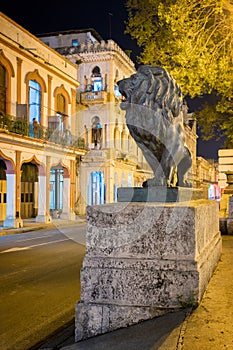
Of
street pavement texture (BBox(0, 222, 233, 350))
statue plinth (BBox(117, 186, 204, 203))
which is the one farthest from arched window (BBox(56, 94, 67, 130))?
street pavement texture (BBox(0, 222, 233, 350))

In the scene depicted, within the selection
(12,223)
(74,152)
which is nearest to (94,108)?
(74,152)

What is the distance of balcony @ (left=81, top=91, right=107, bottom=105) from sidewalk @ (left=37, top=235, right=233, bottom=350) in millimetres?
29945

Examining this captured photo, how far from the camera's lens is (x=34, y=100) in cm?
2327

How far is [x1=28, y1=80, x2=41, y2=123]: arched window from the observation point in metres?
22.7

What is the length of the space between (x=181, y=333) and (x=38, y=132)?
2021 cm

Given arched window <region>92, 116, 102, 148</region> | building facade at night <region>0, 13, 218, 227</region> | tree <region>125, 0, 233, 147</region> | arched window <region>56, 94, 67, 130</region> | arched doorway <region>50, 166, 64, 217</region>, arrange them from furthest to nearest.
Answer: arched window <region>92, 116, 102, 148</region>, arched doorway <region>50, 166, 64, 217</region>, arched window <region>56, 94, 67, 130</region>, building facade at night <region>0, 13, 218, 227</region>, tree <region>125, 0, 233, 147</region>

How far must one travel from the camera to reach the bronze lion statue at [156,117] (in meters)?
4.25

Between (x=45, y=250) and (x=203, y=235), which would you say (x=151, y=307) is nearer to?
(x=203, y=235)

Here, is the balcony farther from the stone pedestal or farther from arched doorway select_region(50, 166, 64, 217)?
the stone pedestal

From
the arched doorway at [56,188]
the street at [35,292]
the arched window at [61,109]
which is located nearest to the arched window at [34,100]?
the arched window at [61,109]

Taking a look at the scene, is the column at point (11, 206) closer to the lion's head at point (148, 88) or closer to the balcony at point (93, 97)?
the balcony at point (93, 97)

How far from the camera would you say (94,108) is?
3306cm

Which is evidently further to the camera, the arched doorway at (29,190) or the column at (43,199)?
the arched doorway at (29,190)

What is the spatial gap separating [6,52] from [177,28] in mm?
11303
